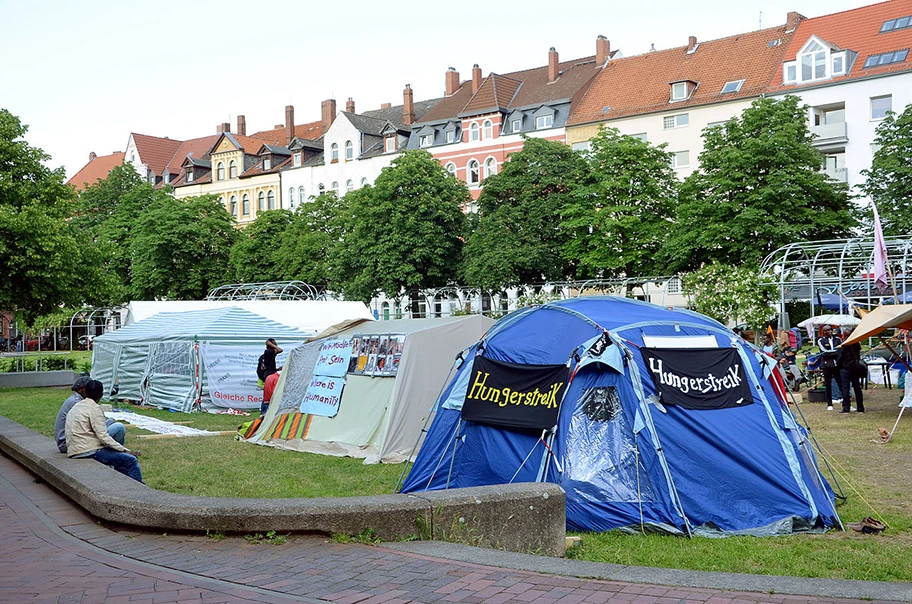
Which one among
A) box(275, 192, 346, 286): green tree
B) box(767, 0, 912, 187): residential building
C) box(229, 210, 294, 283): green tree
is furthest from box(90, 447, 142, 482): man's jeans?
box(229, 210, 294, 283): green tree

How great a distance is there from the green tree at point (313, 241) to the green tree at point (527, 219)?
10.5 m

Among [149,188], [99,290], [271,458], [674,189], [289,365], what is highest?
[149,188]

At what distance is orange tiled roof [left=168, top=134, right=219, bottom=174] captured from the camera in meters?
86.9

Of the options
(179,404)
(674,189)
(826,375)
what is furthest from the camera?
(674,189)

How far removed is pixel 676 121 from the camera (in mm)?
54969

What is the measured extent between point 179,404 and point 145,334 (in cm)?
346

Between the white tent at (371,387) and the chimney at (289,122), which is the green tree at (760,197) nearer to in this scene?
the white tent at (371,387)

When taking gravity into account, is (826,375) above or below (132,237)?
below

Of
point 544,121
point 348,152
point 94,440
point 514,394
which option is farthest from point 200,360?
point 348,152

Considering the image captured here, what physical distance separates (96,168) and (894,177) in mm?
76134

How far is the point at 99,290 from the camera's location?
30469 mm

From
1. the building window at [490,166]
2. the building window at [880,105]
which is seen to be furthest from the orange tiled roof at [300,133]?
the building window at [880,105]

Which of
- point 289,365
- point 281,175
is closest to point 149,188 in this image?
point 281,175

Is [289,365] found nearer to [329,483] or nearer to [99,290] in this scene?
[329,483]
